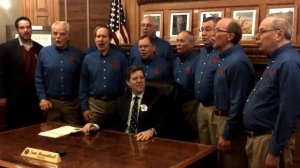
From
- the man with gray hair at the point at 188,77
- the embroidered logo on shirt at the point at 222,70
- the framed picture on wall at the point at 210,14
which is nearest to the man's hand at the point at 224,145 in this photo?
the embroidered logo on shirt at the point at 222,70

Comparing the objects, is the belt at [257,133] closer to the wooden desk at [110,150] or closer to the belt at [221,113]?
the wooden desk at [110,150]

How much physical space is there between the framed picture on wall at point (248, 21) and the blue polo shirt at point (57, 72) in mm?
1964

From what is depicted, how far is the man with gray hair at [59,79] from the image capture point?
4.05 m

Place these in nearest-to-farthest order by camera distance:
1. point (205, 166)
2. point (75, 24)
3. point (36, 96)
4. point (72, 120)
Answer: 1. point (205, 166)
2. point (72, 120)
3. point (36, 96)
4. point (75, 24)

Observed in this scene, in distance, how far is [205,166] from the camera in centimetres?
251

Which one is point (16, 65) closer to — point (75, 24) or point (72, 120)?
point (72, 120)

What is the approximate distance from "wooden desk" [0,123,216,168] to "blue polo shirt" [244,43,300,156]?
0.40m

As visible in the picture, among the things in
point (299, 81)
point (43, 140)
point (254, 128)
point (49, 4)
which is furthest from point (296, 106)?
point (49, 4)

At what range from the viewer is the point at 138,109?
10.7 ft

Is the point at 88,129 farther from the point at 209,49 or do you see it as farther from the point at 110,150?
the point at 209,49

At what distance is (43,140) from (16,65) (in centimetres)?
164

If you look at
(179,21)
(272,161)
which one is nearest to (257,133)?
(272,161)

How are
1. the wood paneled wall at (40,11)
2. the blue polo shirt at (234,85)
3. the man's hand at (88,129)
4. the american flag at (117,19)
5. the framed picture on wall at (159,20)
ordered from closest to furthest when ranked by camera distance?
the blue polo shirt at (234,85) < the man's hand at (88,129) < the framed picture on wall at (159,20) < the american flag at (117,19) < the wood paneled wall at (40,11)

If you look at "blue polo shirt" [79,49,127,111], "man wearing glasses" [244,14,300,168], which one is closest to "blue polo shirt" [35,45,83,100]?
"blue polo shirt" [79,49,127,111]
